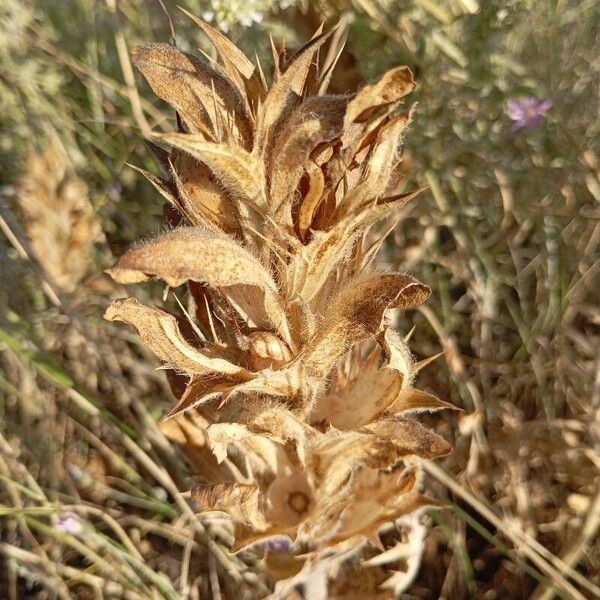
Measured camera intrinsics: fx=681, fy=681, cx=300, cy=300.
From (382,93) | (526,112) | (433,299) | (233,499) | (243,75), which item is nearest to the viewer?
(382,93)

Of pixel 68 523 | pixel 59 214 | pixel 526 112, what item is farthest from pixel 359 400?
pixel 59 214

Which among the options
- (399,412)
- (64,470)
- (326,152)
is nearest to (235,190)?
(326,152)

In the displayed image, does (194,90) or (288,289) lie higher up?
(194,90)

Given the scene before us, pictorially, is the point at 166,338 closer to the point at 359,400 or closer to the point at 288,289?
the point at 288,289

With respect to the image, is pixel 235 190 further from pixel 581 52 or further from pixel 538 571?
pixel 581 52

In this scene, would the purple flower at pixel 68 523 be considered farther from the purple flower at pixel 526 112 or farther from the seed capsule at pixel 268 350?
the purple flower at pixel 526 112

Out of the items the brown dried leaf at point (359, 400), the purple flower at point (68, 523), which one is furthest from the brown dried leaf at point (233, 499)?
the purple flower at point (68, 523)
